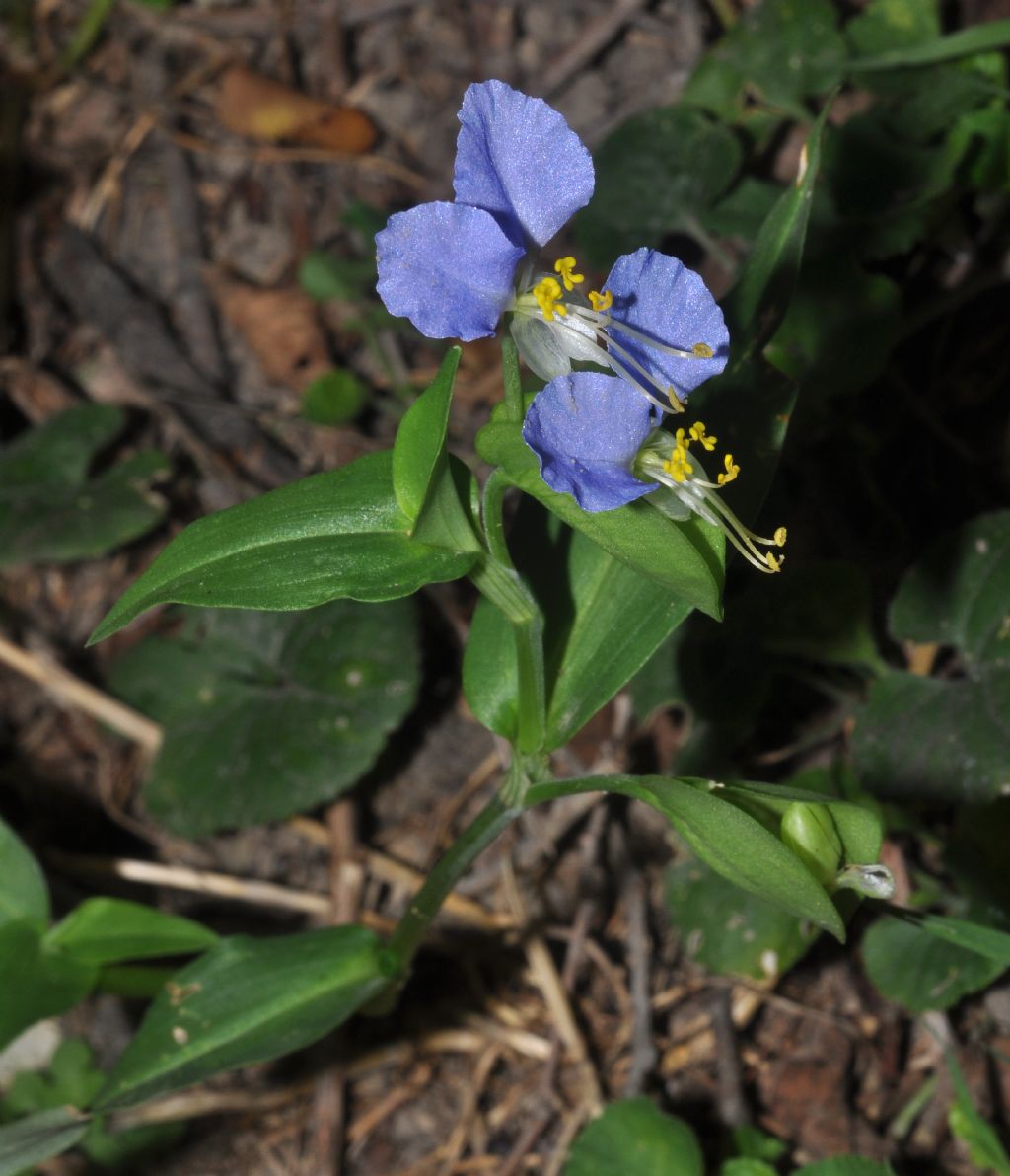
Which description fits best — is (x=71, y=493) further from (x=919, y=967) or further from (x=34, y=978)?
(x=919, y=967)

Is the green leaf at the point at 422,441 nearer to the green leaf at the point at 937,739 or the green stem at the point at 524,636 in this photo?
the green stem at the point at 524,636

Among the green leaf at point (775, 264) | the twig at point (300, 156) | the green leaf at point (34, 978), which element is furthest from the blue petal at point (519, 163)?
the twig at point (300, 156)

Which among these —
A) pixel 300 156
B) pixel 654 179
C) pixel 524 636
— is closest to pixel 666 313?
pixel 524 636

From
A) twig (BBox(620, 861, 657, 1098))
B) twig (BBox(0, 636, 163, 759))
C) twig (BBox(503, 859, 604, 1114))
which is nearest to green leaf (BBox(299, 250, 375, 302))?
twig (BBox(0, 636, 163, 759))

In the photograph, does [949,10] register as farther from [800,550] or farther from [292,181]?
[292,181]

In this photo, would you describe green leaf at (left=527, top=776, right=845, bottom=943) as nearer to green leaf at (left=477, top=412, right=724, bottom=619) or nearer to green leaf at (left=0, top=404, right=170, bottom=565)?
green leaf at (left=477, top=412, right=724, bottom=619)

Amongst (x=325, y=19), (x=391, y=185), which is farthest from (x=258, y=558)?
(x=325, y=19)
